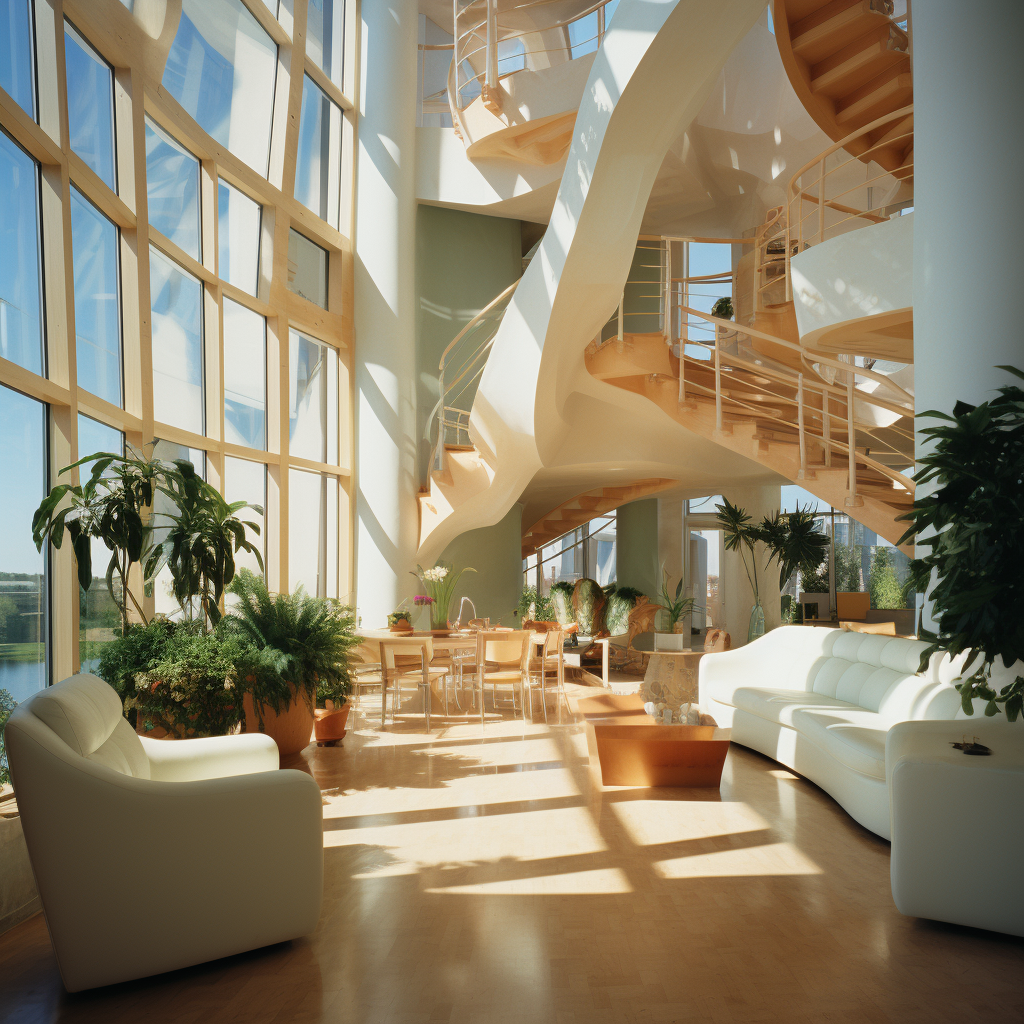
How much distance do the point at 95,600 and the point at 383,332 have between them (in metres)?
5.48

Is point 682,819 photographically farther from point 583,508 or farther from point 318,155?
point 583,508

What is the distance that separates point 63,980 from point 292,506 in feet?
21.8

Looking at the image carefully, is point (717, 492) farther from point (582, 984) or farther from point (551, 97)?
point (582, 984)

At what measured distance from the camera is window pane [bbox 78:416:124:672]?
5086 mm

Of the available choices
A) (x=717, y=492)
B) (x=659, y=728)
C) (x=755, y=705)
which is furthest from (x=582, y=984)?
(x=717, y=492)

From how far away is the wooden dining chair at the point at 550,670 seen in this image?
290 inches

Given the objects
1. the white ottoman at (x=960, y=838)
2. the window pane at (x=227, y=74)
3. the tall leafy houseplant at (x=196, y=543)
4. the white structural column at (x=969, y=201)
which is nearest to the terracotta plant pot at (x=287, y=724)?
the tall leafy houseplant at (x=196, y=543)

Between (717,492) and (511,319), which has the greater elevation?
(511,319)

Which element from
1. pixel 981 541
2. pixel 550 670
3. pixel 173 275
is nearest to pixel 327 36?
pixel 173 275

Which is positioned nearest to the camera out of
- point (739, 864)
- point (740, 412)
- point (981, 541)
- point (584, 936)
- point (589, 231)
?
point (584, 936)

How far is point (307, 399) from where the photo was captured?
928cm

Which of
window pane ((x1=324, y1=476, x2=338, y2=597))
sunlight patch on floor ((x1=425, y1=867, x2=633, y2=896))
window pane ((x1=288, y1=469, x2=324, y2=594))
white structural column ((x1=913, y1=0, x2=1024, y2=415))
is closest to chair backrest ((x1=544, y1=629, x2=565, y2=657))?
window pane ((x1=288, y1=469, x2=324, y2=594))

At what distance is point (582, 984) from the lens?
8.63ft

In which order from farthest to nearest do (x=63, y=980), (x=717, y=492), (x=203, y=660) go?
(x=717, y=492)
(x=203, y=660)
(x=63, y=980)
